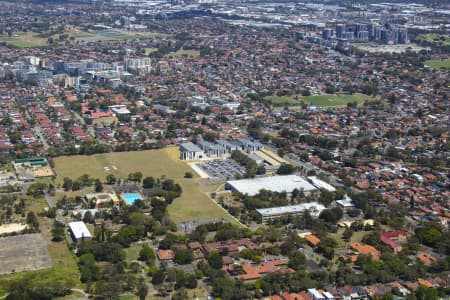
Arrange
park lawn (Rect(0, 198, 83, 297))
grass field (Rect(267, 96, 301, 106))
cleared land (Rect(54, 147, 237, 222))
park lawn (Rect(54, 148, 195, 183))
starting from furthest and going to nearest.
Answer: grass field (Rect(267, 96, 301, 106)), park lawn (Rect(54, 148, 195, 183)), cleared land (Rect(54, 147, 237, 222)), park lawn (Rect(0, 198, 83, 297))

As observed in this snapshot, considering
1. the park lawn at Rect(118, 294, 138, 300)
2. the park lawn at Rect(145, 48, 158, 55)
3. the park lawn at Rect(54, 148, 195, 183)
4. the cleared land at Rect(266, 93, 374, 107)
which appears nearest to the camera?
the park lawn at Rect(118, 294, 138, 300)

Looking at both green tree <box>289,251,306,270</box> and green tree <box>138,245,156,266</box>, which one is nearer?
green tree <box>289,251,306,270</box>

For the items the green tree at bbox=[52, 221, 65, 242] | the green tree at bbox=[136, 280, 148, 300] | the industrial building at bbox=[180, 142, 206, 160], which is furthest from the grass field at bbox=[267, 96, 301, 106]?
the green tree at bbox=[136, 280, 148, 300]

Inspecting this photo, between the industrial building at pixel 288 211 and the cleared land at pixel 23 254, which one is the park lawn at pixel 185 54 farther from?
the cleared land at pixel 23 254

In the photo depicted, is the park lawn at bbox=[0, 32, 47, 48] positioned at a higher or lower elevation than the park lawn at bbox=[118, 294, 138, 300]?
higher

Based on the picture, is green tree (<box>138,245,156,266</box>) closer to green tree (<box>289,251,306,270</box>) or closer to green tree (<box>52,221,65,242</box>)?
green tree (<box>52,221,65,242</box>)

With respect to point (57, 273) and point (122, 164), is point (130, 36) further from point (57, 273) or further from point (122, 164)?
point (57, 273)
